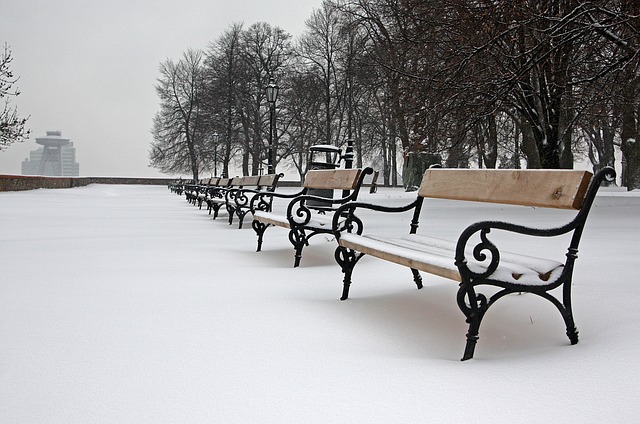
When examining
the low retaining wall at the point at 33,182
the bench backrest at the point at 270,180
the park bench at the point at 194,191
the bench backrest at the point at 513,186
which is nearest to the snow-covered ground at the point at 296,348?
the bench backrest at the point at 513,186

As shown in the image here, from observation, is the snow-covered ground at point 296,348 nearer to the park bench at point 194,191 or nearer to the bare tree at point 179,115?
the park bench at point 194,191

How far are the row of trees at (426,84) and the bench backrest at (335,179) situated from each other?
4.76 meters

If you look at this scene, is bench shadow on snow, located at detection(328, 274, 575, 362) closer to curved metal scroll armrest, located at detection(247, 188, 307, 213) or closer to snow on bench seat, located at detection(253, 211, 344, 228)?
snow on bench seat, located at detection(253, 211, 344, 228)

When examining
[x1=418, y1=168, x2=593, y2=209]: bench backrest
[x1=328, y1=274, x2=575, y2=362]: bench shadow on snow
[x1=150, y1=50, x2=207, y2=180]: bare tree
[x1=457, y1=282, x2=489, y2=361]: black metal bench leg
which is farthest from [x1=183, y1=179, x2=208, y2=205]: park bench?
[x1=150, y1=50, x2=207, y2=180]: bare tree

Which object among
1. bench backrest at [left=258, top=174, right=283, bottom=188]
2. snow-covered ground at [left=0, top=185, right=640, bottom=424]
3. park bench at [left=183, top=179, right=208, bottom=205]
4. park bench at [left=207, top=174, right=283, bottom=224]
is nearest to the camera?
snow-covered ground at [left=0, top=185, right=640, bottom=424]

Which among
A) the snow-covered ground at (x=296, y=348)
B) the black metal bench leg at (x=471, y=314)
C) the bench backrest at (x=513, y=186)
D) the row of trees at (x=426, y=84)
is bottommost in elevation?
the snow-covered ground at (x=296, y=348)

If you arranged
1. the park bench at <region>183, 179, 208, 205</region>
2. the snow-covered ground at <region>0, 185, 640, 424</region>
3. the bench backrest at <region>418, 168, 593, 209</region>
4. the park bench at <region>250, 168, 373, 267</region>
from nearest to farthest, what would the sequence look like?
1. the snow-covered ground at <region>0, 185, 640, 424</region>
2. the bench backrest at <region>418, 168, 593, 209</region>
3. the park bench at <region>250, 168, 373, 267</region>
4. the park bench at <region>183, 179, 208, 205</region>

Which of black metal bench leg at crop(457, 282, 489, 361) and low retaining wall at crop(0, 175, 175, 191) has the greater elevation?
low retaining wall at crop(0, 175, 175, 191)

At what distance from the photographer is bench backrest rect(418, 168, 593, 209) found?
2.87 meters

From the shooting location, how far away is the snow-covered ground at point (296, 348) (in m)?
2.21

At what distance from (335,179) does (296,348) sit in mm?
3430

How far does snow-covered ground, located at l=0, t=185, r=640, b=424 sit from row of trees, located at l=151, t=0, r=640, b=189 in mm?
6785

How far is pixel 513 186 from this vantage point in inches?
134

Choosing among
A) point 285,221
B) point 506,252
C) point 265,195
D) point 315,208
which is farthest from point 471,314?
point 265,195
